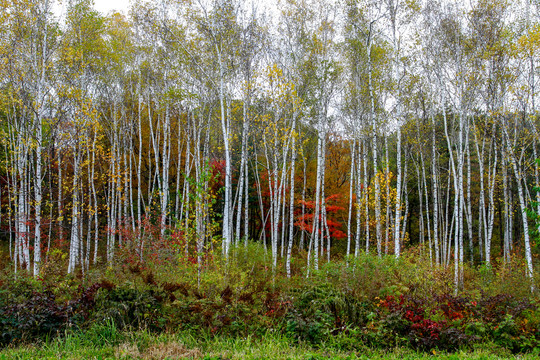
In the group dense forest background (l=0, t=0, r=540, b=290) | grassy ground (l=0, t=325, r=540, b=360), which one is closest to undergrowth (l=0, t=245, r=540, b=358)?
grassy ground (l=0, t=325, r=540, b=360)

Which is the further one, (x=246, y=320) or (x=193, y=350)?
(x=246, y=320)

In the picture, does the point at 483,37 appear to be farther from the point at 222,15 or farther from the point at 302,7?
the point at 222,15

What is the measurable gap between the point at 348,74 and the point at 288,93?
6.01 m

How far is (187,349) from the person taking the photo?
4.23 metres

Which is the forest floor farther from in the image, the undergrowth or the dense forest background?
the dense forest background

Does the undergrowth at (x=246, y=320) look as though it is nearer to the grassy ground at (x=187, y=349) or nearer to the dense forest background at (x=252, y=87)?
the grassy ground at (x=187, y=349)

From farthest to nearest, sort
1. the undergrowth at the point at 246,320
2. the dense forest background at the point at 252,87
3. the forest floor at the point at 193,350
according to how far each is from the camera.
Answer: the dense forest background at the point at 252,87
the undergrowth at the point at 246,320
the forest floor at the point at 193,350

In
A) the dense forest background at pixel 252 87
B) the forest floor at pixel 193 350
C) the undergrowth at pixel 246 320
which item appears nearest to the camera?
the forest floor at pixel 193 350

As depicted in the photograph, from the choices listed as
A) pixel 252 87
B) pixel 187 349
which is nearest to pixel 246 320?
pixel 187 349

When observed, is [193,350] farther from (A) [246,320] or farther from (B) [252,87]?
(B) [252,87]

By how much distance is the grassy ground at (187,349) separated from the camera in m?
3.98

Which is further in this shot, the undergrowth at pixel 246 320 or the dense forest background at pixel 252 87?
the dense forest background at pixel 252 87

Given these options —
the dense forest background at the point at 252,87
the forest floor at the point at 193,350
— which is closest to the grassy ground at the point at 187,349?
the forest floor at the point at 193,350

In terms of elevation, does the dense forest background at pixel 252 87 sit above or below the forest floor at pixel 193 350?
above
